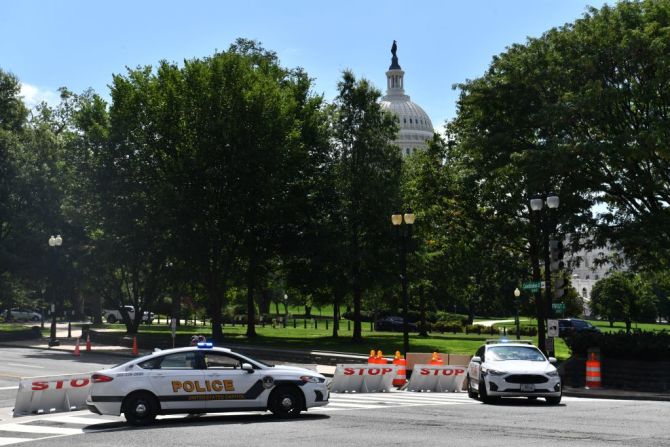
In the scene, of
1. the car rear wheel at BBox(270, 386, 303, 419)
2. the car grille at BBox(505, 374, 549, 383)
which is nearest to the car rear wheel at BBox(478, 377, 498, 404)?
the car grille at BBox(505, 374, 549, 383)

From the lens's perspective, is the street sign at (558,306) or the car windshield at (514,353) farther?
the street sign at (558,306)

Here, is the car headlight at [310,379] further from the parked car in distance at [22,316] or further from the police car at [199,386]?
the parked car in distance at [22,316]

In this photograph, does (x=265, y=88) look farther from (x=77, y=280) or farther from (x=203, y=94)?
(x=77, y=280)

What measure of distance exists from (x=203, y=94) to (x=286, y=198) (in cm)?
711

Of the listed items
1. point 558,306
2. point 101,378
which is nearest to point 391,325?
point 558,306

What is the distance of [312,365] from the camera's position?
33375 millimetres

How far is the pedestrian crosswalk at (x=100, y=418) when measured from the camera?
1467 cm

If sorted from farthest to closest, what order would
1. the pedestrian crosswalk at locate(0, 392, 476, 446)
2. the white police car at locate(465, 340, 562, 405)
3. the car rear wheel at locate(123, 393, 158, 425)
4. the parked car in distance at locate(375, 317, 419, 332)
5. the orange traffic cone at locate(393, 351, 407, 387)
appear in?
1. the parked car in distance at locate(375, 317, 419, 332)
2. the orange traffic cone at locate(393, 351, 407, 387)
3. the white police car at locate(465, 340, 562, 405)
4. the car rear wheel at locate(123, 393, 158, 425)
5. the pedestrian crosswalk at locate(0, 392, 476, 446)

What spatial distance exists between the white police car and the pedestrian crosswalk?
2.94 ft

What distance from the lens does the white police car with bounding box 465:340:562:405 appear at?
19031 mm

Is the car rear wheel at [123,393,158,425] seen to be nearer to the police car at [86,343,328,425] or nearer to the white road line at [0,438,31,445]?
the police car at [86,343,328,425]

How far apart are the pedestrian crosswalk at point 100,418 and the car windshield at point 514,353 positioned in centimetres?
129

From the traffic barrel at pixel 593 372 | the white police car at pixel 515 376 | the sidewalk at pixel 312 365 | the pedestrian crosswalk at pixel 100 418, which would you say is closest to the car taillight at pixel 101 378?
the pedestrian crosswalk at pixel 100 418

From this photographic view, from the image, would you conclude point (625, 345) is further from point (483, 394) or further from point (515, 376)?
point (515, 376)
